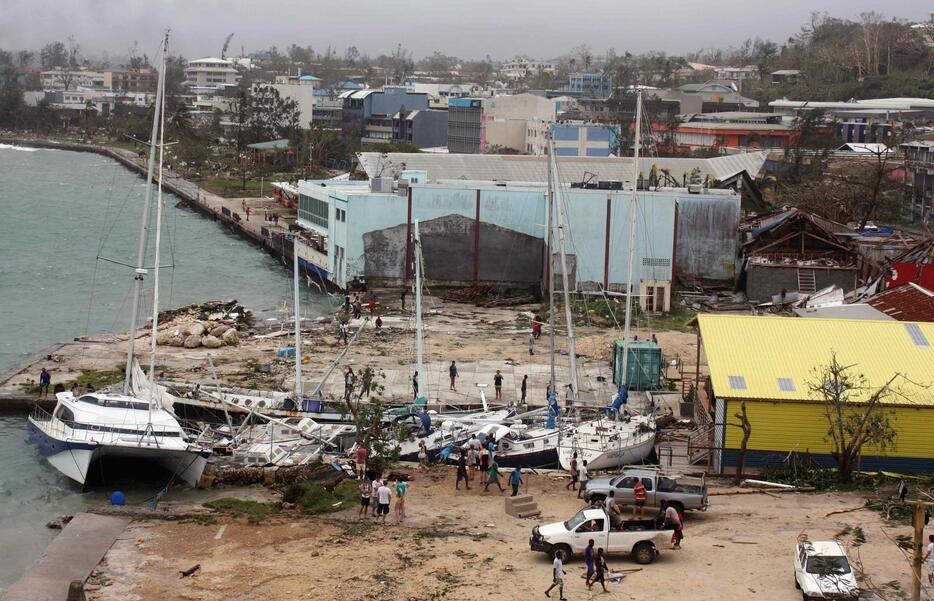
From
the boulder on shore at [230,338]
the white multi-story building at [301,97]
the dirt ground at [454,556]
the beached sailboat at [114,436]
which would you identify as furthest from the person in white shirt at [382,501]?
the white multi-story building at [301,97]

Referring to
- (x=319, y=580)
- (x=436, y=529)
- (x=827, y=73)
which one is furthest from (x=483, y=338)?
(x=827, y=73)

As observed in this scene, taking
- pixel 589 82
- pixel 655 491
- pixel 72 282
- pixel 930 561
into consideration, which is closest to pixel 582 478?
pixel 655 491

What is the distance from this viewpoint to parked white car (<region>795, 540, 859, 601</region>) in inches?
629

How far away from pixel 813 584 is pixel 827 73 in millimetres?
122803

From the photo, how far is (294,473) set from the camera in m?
22.9

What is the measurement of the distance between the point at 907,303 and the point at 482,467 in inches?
540

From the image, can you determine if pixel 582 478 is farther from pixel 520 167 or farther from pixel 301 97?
pixel 301 97

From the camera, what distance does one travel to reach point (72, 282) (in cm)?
4903

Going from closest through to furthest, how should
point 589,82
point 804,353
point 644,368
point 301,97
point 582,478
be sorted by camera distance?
point 582,478, point 804,353, point 644,368, point 301,97, point 589,82

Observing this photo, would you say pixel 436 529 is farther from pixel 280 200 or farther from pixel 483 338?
pixel 280 200

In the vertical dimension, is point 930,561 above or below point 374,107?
below

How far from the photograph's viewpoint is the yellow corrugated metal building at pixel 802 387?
22266 millimetres

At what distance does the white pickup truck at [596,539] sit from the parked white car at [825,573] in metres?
2.30

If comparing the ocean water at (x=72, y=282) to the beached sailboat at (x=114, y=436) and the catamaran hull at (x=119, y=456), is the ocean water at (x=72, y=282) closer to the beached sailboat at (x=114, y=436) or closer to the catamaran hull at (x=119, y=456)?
the catamaran hull at (x=119, y=456)
